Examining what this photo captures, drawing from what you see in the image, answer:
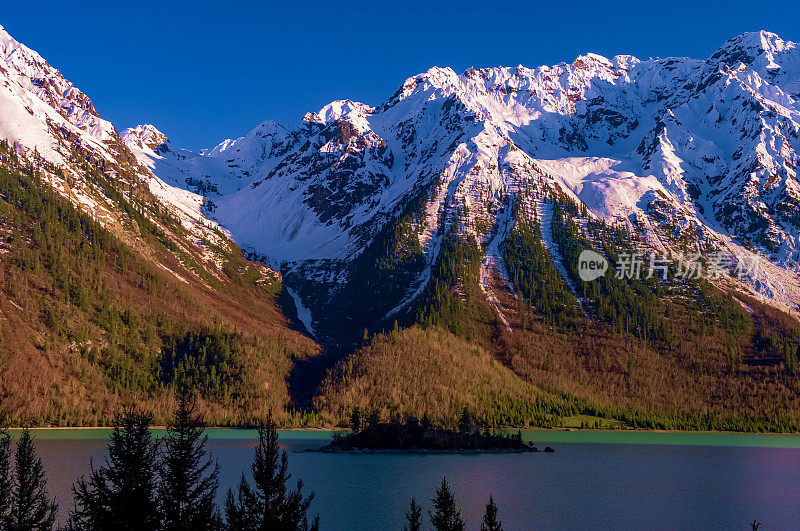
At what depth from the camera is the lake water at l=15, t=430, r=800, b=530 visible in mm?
105062

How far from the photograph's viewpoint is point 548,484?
447 feet

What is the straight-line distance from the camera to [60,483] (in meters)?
114

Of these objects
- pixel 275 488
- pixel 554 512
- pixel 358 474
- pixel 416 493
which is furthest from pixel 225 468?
pixel 275 488

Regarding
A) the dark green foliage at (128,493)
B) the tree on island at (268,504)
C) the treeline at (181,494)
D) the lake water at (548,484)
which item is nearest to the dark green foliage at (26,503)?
the dark green foliage at (128,493)

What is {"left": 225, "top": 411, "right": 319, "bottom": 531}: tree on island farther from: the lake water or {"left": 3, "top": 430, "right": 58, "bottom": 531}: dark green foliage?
the lake water

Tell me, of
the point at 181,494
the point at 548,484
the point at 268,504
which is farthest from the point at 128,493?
the point at 548,484

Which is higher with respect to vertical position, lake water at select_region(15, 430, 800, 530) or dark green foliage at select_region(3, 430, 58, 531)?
dark green foliage at select_region(3, 430, 58, 531)

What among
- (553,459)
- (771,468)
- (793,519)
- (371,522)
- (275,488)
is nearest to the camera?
(275,488)

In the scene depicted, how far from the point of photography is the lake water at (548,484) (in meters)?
105

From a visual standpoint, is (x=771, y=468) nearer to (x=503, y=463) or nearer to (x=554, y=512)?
(x=503, y=463)

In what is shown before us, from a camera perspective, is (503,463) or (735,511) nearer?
(735,511)

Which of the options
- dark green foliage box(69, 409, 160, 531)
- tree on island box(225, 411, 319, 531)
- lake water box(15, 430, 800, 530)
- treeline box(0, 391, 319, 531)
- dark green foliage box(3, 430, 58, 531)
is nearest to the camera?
tree on island box(225, 411, 319, 531)

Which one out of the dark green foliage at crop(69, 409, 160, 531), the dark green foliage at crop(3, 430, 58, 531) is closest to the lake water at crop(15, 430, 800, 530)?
the dark green foliage at crop(3, 430, 58, 531)

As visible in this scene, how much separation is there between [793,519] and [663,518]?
1784 centimetres
